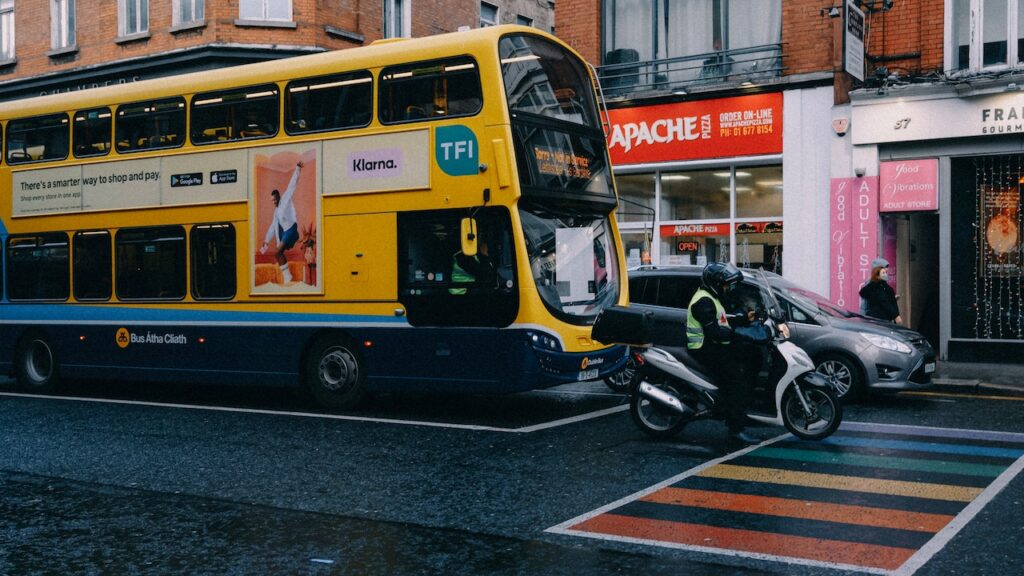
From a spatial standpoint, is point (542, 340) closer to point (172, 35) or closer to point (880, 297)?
point (880, 297)

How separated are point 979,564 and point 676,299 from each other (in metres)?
7.75

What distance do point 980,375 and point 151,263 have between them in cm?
1163

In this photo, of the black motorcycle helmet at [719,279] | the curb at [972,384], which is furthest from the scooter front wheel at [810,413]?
the curb at [972,384]

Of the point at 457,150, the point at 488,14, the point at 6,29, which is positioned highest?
the point at 488,14

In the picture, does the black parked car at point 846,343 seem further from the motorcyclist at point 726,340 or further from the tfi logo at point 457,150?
the tfi logo at point 457,150

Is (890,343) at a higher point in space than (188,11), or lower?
lower

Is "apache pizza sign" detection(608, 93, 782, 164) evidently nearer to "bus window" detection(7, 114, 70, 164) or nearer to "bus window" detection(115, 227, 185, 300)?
"bus window" detection(115, 227, 185, 300)

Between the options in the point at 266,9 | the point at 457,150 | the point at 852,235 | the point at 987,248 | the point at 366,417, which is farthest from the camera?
the point at 266,9

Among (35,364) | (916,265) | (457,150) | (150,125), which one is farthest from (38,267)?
(916,265)

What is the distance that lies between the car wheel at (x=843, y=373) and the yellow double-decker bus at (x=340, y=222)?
2582 millimetres

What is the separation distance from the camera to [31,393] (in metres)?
14.4

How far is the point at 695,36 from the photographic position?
19.0 metres

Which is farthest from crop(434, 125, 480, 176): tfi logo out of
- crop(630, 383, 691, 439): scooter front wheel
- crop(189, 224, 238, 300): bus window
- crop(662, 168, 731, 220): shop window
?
crop(662, 168, 731, 220): shop window

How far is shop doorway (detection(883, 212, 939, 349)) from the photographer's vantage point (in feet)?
56.9
